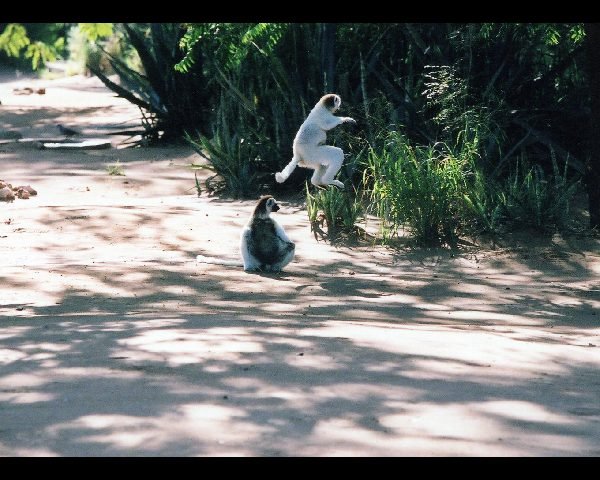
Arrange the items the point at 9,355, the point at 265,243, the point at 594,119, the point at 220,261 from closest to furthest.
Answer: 1. the point at 9,355
2. the point at 265,243
3. the point at 220,261
4. the point at 594,119

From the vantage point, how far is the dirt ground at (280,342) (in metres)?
4.79

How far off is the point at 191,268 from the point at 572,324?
382 cm

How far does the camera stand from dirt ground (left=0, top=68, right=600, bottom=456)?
4789 mm

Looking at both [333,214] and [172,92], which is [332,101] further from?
[172,92]

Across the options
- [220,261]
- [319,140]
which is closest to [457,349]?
[220,261]

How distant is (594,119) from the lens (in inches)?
473

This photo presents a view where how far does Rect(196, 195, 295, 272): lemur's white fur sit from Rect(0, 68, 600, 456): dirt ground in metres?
0.20

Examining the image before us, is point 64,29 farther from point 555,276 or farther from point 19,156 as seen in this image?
point 555,276

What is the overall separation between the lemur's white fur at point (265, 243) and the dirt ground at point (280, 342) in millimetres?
203

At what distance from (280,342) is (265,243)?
3713mm

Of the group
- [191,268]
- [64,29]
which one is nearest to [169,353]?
[191,268]

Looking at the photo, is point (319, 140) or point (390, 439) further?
point (319, 140)

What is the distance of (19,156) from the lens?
19.2 meters
